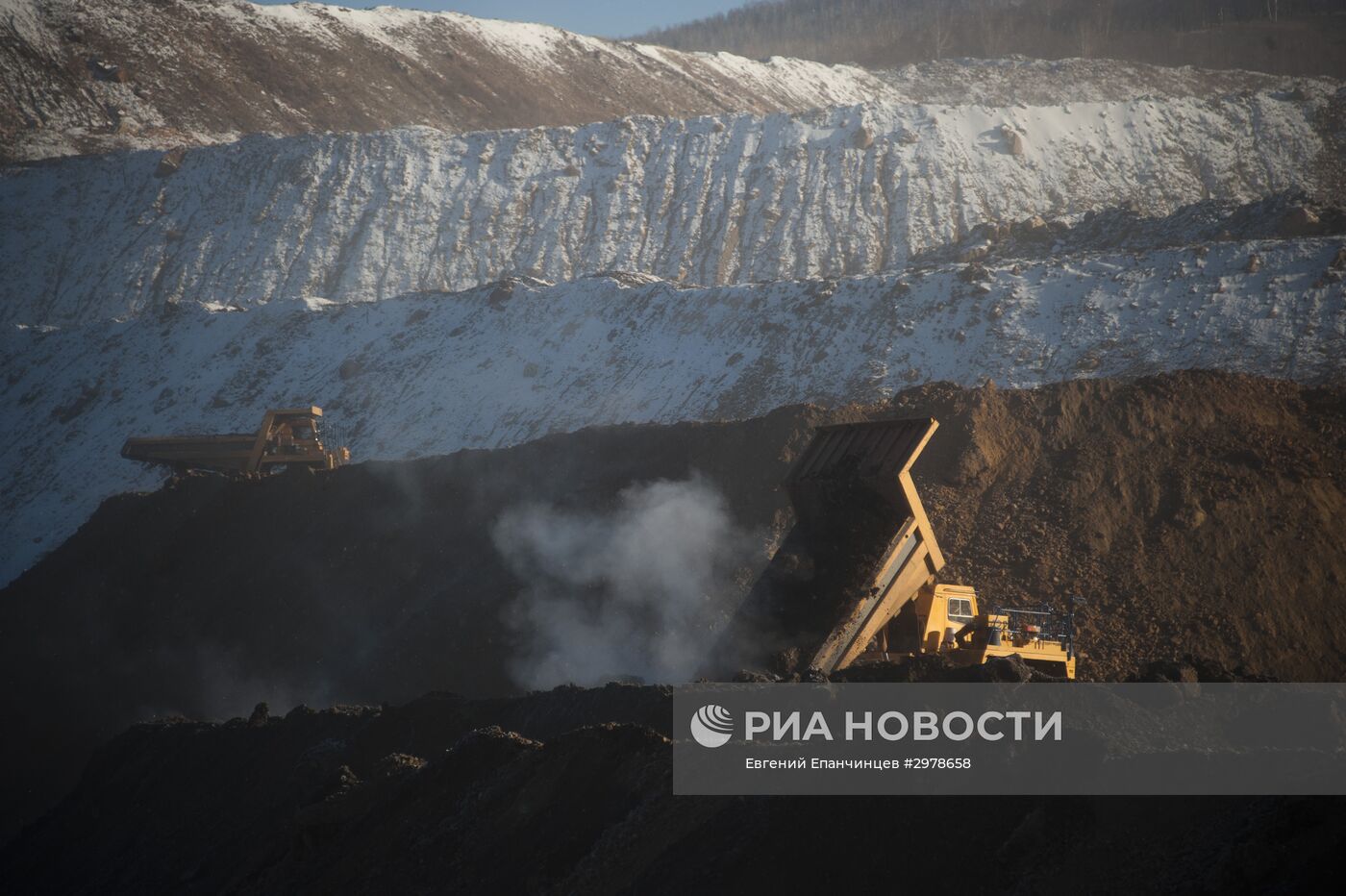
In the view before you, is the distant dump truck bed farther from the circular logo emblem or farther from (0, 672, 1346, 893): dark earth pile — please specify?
the circular logo emblem

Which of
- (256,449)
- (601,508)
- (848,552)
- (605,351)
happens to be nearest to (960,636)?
(848,552)

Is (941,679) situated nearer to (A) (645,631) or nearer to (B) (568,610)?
(A) (645,631)

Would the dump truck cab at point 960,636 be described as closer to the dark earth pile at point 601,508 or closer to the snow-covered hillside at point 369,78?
the dark earth pile at point 601,508

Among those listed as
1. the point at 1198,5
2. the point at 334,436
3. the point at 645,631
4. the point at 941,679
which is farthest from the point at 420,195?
the point at 1198,5

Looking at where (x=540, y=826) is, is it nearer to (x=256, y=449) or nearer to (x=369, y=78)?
(x=256, y=449)

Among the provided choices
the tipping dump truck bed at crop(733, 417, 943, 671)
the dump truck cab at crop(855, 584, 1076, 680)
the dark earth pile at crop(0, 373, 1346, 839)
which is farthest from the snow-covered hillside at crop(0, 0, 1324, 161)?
the dump truck cab at crop(855, 584, 1076, 680)
